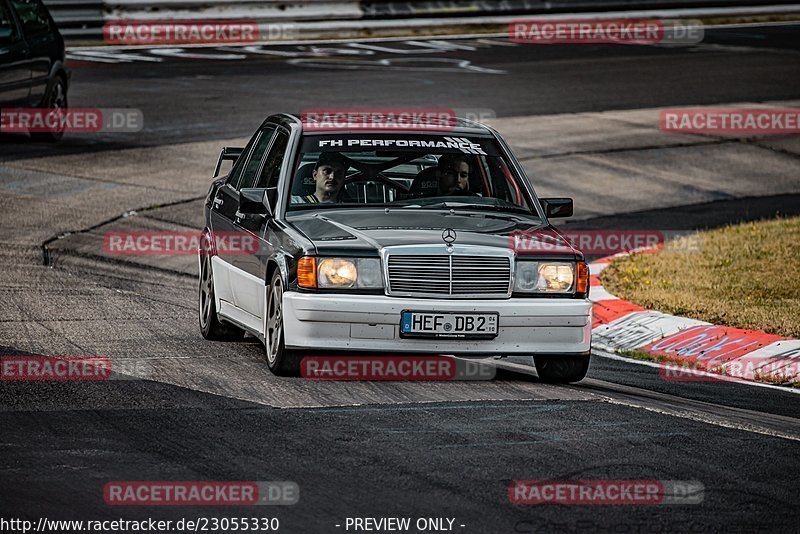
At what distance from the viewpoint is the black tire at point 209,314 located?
32.4ft

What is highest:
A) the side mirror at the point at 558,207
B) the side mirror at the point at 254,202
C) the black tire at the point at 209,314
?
the side mirror at the point at 254,202

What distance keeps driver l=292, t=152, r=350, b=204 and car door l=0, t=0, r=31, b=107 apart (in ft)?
30.1

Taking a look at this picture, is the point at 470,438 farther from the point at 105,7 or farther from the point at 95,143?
the point at 105,7

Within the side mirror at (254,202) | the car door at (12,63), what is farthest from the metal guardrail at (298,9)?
the side mirror at (254,202)

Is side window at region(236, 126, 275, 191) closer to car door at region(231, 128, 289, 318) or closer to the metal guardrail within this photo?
car door at region(231, 128, 289, 318)

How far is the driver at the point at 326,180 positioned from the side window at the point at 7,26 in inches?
373

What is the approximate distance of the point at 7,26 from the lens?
58.5ft

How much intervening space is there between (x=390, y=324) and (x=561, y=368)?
1.17 metres

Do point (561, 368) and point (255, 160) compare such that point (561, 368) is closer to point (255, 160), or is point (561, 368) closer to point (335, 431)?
point (335, 431)

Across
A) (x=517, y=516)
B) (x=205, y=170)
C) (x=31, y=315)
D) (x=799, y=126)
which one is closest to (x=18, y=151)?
(x=205, y=170)

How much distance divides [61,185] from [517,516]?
1092 centimetres

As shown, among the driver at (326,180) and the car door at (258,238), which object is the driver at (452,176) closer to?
the driver at (326,180)

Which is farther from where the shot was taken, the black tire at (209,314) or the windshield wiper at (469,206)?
the black tire at (209,314)

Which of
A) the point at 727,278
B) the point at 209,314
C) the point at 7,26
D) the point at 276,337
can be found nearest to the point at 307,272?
the point at 276,337
